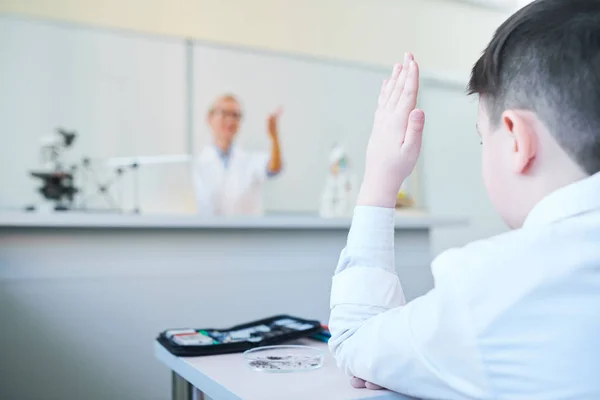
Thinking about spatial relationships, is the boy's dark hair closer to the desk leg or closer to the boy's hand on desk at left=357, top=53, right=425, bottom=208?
the boy's hand on desk at left=357, top=53, right=425, bottom=208

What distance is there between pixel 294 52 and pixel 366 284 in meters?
3.81

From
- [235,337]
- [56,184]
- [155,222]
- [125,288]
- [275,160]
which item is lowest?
[125,288]

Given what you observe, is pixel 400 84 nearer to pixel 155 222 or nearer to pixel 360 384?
pixel 360 384

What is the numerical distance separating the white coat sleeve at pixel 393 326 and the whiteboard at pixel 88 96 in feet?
10.3

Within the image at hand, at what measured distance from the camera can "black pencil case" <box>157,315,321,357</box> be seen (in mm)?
925

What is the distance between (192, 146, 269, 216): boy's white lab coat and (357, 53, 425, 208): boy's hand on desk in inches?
110

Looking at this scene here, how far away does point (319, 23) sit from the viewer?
4457 millimetres

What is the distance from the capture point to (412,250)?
2850 mm

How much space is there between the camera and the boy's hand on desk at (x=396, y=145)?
2.36 ft

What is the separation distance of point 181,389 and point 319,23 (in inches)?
152

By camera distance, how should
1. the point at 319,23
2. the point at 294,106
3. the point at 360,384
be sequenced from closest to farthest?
the point at 360,384
the point at 294,106
the point at 319,23

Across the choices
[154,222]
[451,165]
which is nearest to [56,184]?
[154,222]

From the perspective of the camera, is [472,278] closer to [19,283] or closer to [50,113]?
[19,283]

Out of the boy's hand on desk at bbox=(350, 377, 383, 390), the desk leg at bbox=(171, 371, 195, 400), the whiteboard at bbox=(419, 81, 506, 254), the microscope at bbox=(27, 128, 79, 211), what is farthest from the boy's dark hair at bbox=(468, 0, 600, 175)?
the whiteboard at bbox=(419, 81, 506, 254)
